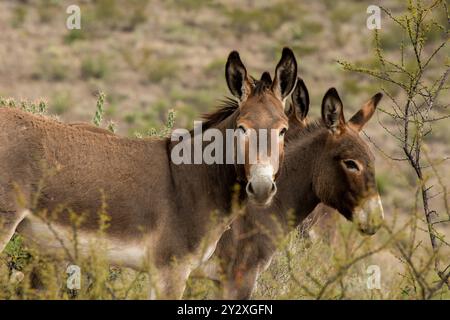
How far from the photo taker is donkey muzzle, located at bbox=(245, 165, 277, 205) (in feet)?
20.9

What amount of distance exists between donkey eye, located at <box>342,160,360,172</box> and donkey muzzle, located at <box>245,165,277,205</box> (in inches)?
50.3

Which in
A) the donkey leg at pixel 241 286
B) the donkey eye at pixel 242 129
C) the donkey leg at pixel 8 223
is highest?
the donkey eye at pixel 242 129

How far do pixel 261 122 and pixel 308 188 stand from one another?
139cm

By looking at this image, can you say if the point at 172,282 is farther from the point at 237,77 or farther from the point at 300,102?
the point at 300,102

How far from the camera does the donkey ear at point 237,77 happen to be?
7.14m

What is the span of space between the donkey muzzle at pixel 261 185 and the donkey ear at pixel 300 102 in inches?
70.4

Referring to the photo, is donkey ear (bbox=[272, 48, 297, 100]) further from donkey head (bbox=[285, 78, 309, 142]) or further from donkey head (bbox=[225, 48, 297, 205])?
donkey head (bbox=[285, 78, 309, 142])

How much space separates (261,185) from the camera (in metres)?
6.38

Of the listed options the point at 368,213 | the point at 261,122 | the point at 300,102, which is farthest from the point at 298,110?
the point at 261,122

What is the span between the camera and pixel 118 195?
6.82m

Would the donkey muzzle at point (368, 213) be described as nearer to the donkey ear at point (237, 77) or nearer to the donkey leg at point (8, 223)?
the donkey ear at point (237, 77)

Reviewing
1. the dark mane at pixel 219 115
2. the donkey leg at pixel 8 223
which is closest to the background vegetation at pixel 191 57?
the dark mane at pixel 219 115

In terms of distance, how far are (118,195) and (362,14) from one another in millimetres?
30018
